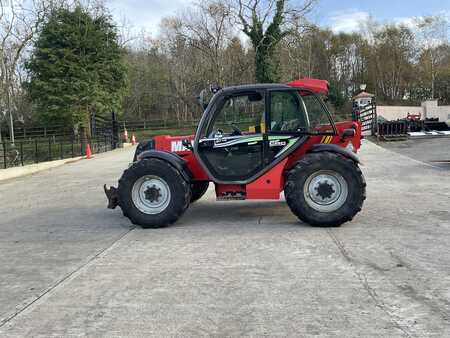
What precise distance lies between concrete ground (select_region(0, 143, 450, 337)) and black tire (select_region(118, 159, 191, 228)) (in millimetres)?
172

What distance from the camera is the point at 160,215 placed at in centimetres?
676

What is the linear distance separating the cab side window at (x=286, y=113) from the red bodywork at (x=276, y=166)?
8.4 inches

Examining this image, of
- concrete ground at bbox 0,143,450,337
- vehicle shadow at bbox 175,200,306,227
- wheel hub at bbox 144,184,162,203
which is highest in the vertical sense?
wheel hub at bbox 144,184,162,203

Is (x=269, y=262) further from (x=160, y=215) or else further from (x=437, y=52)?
(x=437, y=52)

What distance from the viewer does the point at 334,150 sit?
21.5 ft

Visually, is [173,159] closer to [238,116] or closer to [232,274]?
[238,116]

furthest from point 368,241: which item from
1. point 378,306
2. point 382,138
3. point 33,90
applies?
point 33,90

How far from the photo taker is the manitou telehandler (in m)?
6.47

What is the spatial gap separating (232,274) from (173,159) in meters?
2.55

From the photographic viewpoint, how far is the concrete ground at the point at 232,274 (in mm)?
3648

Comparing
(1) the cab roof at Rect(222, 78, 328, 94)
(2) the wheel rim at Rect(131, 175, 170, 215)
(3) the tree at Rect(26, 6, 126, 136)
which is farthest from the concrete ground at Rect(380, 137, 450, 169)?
(3) the tree at Rect(26, 6, 126, 136)

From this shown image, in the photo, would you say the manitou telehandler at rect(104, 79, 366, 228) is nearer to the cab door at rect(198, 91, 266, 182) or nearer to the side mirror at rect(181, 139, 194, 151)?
the cab door at rect(198, 91, 266, 182)

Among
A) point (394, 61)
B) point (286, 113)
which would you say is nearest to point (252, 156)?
point (286, 113)

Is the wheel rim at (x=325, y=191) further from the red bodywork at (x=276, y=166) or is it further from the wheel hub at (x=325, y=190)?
the red bodywork at (x=276, y=166)
